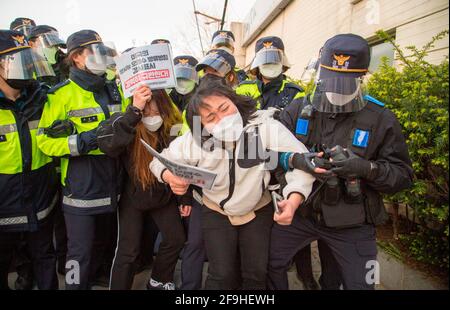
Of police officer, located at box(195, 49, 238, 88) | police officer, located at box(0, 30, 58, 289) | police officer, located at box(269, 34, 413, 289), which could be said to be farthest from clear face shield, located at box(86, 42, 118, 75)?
police officer, located at box(269, 34, 413, 289)

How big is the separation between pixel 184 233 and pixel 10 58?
1839 mm

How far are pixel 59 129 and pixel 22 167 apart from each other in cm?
43

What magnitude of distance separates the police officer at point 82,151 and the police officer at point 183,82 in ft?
4.74

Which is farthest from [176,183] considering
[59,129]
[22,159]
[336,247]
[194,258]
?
[22,159]

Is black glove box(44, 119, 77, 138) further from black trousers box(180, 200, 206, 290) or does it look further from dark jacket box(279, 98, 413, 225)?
dark jacket box(279, 98, 413, 225)

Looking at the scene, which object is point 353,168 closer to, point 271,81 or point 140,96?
point 140,96

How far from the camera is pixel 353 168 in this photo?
168cm

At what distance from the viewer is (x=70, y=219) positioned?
2.32 metres

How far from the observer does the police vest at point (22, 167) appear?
2188 mm

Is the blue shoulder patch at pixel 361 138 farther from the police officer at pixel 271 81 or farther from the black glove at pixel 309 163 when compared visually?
the police officer at pixel 271 81

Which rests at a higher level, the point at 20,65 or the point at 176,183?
the point at 20,65

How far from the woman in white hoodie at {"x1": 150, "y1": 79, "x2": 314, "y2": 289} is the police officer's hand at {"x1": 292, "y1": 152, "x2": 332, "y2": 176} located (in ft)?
0.19

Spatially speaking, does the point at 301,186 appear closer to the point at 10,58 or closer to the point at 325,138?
the point at 325,138

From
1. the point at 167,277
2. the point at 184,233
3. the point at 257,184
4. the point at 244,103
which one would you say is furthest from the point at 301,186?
the point at 167,277
